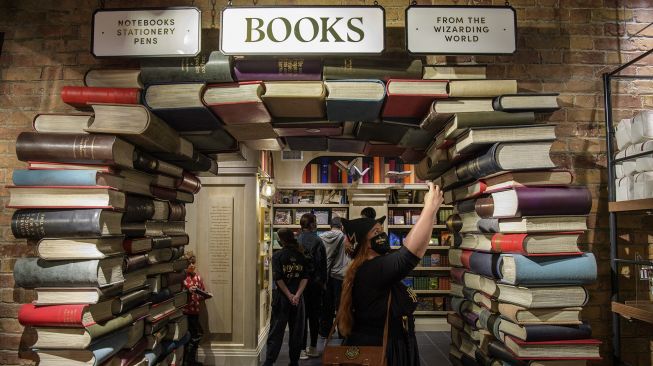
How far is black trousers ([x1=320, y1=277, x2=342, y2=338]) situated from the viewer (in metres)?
5.61

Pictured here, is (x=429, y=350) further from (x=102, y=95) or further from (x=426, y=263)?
(x=102, y=95)

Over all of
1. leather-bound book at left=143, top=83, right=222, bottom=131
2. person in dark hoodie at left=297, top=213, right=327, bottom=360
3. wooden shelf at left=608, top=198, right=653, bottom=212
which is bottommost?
person in dark hoodie at left=297, top=213, right=327, bottom=360

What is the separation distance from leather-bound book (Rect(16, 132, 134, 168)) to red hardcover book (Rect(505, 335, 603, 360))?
6.72ft

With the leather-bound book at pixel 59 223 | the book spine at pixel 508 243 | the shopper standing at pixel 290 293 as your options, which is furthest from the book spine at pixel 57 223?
the shopper standing at pixel 290 293

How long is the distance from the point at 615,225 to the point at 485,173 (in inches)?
30.4

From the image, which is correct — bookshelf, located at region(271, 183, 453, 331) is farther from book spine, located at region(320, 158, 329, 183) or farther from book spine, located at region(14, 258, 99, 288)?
book spine, located at region(14, 258, 99, 288)

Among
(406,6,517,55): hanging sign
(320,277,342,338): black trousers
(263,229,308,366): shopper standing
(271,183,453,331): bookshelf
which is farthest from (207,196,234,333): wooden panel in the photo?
(406,6,517,55): hanging sign

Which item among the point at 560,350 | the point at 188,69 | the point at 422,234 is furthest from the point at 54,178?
the point at 560,350

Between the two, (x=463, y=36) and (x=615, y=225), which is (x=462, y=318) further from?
(x=463, y=36)

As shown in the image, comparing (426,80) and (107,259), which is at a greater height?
(426,80)

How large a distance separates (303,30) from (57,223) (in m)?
1.41

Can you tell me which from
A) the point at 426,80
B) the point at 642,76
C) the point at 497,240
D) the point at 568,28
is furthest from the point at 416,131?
the point at 642,76

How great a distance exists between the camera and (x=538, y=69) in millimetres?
2449

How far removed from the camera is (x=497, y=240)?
2133 mm
